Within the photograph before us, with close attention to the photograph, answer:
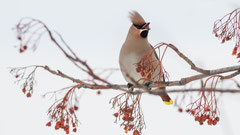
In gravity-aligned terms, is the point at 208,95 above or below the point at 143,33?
below

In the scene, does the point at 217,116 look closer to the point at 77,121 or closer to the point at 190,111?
the point at 190,111

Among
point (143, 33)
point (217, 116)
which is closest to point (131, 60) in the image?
point (143, 33)

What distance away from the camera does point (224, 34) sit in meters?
1.13

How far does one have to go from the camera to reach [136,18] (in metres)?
1.49

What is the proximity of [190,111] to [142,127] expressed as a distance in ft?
0.59

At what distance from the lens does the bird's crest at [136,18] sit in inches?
58.0

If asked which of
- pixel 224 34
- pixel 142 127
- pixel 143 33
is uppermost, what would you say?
pixel 143 33

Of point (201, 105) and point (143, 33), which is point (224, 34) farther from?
point (143, 33)

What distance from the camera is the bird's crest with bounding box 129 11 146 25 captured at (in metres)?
1.47

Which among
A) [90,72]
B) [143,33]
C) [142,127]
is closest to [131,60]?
[143,33]

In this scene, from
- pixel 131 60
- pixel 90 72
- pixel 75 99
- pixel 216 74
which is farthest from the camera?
pixel 131 60

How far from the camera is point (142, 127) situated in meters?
1.14

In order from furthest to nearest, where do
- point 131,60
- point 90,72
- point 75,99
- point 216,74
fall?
1. point 131,60
2. point 75,99
3. point 216,74
4. point 90,72

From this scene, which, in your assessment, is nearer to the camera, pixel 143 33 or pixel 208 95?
pixel 208 95
